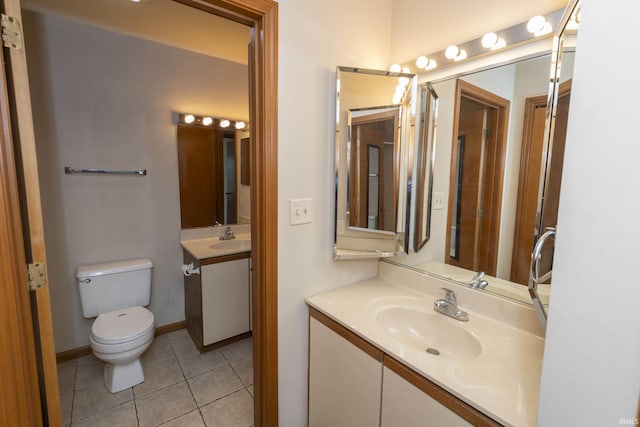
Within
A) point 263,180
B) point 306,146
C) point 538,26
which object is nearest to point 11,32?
point 263,180

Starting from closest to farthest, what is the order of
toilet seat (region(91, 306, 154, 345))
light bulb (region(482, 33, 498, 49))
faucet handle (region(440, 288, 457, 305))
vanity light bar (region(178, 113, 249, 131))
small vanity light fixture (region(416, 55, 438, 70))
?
light bulb (region(482, 33, 498, 49)), faucet handle (region(440, 288, 457, 305)), small vanity light fixture (region(416, 55, 438, 70)), toilet seat (region(91, 306, 154, 345)), vanity light bar (region(178, 113, 249, 131))

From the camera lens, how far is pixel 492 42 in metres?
1.24

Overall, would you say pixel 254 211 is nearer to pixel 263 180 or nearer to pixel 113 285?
pixel 263 180

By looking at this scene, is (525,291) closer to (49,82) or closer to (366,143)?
(366,143)

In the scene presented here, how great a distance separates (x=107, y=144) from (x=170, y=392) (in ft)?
6.17

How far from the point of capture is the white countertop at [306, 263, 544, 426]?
81cm

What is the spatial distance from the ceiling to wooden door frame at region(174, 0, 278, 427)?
1.09 metres

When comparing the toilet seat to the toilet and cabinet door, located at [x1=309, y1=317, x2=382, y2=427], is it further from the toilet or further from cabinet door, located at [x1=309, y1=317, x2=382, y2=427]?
cabinet door, located at [x1=309, y1=317, x2=382, y2=427]

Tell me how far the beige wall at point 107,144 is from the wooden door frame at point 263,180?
5.09 ft

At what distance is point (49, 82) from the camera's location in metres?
2.00

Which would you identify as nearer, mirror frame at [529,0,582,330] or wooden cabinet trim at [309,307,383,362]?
mirror frame at [529,0,582,330]

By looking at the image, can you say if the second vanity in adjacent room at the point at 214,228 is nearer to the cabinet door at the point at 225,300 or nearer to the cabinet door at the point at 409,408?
the cabinet door at the point at 225,300

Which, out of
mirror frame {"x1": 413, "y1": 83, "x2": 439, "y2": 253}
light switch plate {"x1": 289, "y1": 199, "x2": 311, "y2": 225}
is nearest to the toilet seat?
light switch plate {"x1": 289, "y1": 199, "x2": 311, "y2": 225}

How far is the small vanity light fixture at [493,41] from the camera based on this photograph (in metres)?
1.22
